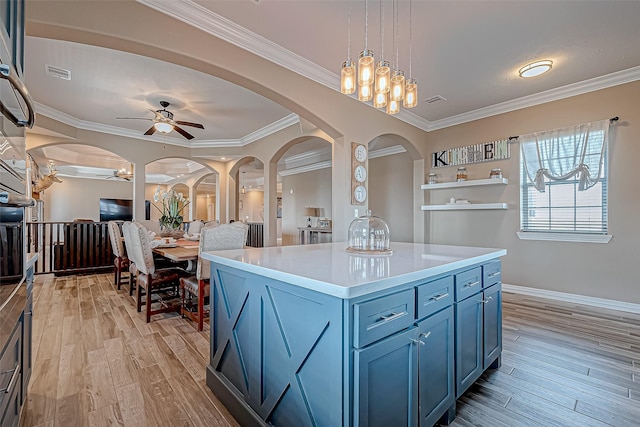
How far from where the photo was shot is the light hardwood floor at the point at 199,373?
1.66 m

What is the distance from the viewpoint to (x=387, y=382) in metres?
1.18

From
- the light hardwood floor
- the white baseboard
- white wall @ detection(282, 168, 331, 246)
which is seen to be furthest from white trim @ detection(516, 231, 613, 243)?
white wall @ detection(282, 168, 331, 246)

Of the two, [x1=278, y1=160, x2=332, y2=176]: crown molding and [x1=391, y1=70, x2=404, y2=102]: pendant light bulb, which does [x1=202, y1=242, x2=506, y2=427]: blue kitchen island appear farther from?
[x1=278, y1=160, x2=332, y2=176]: crown molding

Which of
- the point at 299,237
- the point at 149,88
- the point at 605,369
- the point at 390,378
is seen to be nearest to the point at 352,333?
the point at 390,378

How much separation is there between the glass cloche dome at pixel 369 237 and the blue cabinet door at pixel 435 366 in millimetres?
585

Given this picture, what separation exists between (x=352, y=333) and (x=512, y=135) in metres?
4.51

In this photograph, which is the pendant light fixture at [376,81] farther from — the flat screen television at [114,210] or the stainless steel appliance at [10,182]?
the flat screen television at [114,210]

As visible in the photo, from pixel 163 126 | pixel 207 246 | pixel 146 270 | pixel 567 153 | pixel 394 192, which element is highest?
pixel 163 126

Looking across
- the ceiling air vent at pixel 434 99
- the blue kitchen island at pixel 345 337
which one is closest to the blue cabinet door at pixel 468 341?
the blue kitchen island at pixel 345 337

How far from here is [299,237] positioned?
27.8 feet

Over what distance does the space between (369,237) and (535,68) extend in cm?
304

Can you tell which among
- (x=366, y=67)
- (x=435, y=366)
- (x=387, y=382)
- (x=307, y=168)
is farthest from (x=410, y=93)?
(x=307, y=168)

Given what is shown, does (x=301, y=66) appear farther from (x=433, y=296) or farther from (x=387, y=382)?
(x=387, y=382)

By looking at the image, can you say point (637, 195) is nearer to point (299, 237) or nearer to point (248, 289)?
point (248, 289)
